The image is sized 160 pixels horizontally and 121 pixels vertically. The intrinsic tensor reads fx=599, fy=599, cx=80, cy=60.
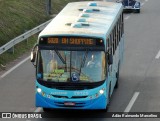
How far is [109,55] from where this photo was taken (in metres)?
17.2

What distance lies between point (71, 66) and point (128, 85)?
219 inches

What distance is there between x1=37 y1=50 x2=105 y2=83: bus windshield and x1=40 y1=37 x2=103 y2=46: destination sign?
10.0 inches

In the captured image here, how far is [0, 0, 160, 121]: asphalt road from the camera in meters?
18.5

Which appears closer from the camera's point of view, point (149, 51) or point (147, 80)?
point (147, 80)

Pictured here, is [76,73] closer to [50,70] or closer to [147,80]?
[50,70]

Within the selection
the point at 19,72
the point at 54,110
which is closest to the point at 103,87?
the point at 54,110

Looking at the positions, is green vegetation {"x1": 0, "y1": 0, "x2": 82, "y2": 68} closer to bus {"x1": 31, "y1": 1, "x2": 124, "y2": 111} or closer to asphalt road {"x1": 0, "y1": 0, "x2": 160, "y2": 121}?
asphalt road {"x1": 0, "y1": 0, "x2": 160, "y2": 121}

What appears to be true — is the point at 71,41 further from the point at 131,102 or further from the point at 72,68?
the point at 131,102

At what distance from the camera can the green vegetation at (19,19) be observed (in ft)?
92.2

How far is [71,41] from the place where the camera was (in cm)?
1677

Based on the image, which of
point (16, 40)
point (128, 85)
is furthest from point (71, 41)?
point (16, 40)

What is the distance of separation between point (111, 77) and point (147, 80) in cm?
416

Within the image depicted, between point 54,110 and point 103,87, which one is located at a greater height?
point 103,87


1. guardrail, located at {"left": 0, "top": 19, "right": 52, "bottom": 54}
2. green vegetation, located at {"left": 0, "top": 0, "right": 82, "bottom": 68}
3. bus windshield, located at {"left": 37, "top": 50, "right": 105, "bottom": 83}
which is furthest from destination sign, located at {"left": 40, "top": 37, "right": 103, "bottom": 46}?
green vegetation, located at {"left": 0, "top": 0, "right": 82, "bottom": 68}
